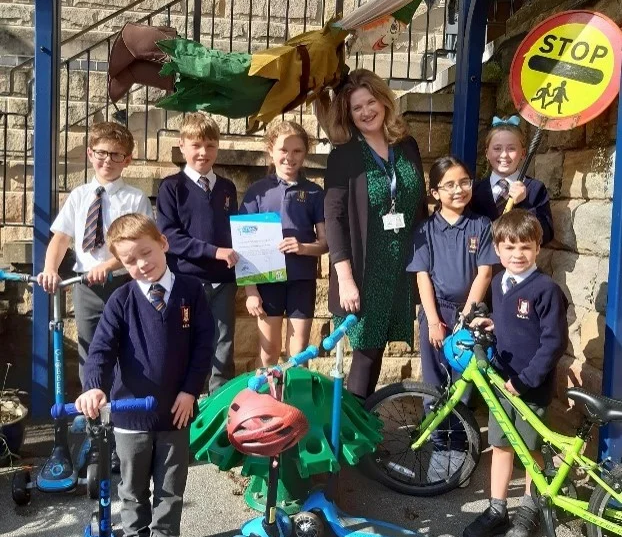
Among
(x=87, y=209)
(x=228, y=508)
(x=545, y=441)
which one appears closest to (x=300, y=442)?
(x=228, y=508)

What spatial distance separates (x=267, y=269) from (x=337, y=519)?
4.45ft

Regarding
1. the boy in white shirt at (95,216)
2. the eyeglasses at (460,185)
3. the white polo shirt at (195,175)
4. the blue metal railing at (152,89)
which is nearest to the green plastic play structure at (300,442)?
the boy in white shirt at (95,216)

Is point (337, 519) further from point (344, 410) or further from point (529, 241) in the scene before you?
point (529, 241)

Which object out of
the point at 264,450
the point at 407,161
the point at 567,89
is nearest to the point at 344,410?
the point at 264,450

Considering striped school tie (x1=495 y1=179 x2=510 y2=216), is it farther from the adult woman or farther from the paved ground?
the paved ground

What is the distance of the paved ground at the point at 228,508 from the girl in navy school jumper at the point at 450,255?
31.3 inches

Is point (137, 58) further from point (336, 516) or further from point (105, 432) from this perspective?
point (336, 516)

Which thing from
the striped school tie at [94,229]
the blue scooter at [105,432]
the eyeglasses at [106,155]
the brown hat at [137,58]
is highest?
the brown hat at [137,58]

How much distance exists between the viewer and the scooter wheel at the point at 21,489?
11.0 ft

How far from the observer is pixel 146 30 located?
147 inches

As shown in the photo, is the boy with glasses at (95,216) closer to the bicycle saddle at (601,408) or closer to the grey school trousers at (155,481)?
the grey school trousers at (155,481)

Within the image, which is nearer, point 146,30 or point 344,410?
point 344,410

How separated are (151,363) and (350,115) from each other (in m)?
1.65

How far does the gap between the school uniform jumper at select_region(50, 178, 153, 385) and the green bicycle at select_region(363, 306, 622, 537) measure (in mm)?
1527
